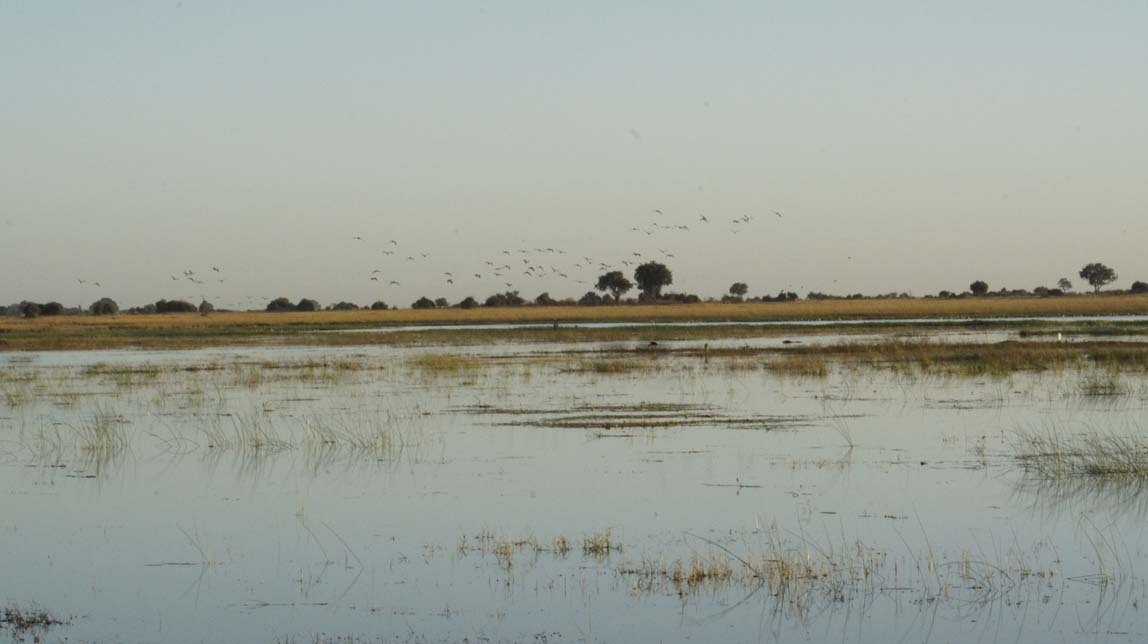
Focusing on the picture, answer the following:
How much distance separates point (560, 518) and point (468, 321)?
71.9 meters

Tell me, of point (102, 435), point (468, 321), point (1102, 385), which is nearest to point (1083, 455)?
point (1102, 385)

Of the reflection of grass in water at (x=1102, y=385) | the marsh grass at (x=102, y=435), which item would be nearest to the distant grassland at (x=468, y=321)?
the reflection of grass in water at (x=1102, y=385)

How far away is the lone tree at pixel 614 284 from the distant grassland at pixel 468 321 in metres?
27.3

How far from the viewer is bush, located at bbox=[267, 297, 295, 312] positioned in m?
120

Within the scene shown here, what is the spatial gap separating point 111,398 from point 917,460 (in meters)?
17.4

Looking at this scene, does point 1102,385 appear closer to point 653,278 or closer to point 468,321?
point 468,321

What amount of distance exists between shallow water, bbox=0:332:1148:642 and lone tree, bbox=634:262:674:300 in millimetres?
110095

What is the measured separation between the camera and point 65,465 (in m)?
18.5

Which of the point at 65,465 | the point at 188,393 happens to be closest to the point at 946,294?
A: the point at 188,393

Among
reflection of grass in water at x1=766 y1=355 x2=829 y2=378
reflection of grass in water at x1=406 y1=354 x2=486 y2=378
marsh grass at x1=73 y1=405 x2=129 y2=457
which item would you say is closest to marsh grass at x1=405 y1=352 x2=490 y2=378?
reflection of grass in water at x1=406 y1=354 x2=486 y2=378

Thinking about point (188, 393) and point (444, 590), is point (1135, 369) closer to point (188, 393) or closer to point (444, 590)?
point (188, 393)

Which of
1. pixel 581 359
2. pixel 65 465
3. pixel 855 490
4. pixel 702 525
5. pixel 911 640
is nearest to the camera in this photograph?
pixel 911 640

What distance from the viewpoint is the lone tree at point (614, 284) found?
13450 cm

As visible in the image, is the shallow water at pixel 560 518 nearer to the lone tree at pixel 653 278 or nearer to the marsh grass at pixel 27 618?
the marsh grass at pixel 27 618
